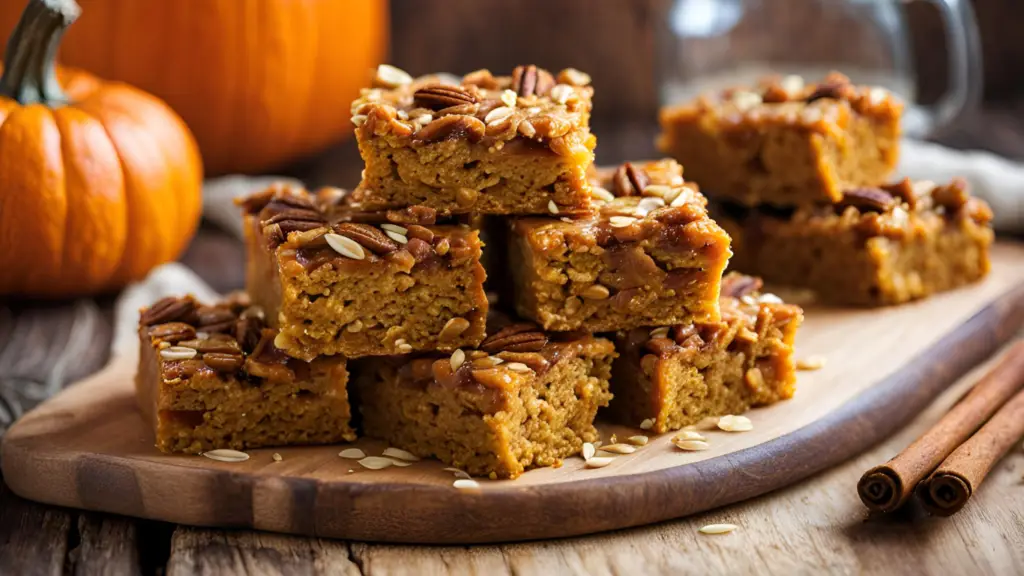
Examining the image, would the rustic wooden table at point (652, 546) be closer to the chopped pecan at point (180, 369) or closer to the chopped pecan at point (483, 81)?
the chopped pecan at point (180, 369)

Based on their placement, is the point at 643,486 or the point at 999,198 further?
the point at 999,198

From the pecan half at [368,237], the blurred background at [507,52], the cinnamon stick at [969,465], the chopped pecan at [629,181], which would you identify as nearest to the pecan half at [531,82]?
the chopped pecan at [629,181]

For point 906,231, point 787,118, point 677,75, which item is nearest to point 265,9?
point 677,75

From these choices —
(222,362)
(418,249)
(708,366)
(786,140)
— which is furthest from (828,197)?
(222,362)

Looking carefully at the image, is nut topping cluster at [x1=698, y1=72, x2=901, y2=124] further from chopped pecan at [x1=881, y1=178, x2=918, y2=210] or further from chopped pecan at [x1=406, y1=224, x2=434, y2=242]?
chopped pecan at [x1=406, y1=224, x2=434, y2=242]

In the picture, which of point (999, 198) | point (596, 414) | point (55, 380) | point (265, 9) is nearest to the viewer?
point (596, 414)

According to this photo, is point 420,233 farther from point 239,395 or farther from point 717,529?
point 717,529

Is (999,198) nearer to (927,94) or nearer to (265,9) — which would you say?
(927,94)
